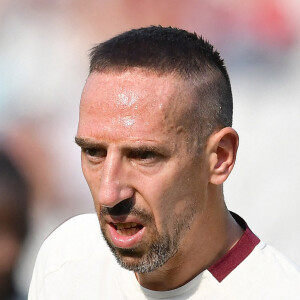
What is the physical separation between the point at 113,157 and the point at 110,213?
0.56 feet

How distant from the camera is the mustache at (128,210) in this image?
7.31 ft

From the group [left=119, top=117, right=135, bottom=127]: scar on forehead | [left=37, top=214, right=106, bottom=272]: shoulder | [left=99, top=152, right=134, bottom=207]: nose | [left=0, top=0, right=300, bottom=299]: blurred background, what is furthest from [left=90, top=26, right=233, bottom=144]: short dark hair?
[left=0, top=0, right=300, bottom=299]: blurred background

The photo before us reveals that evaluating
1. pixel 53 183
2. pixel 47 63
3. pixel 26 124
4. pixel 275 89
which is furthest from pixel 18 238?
pixel 275 89

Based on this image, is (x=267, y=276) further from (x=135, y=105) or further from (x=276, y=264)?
(x=135, y=105)

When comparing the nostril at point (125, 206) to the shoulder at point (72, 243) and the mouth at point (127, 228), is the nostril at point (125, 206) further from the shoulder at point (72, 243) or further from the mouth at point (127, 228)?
the shoulder at point (72, 243)

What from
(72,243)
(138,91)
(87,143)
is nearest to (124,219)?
(87,143)

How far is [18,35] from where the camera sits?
4.48 metres

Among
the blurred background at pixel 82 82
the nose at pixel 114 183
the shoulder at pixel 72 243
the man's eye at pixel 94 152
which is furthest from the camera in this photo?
the blurred background at pixel 82 82

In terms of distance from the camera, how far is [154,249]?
2.29 meters

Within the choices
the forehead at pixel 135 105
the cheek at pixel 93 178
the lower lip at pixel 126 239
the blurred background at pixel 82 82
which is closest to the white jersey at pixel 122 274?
the lower lip at pixel 126 239

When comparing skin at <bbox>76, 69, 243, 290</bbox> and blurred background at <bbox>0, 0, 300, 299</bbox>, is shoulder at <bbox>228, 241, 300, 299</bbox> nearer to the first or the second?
skin at <bbox>76, 69, 243, 290</bbox>

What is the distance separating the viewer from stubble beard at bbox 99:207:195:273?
2289 millimetres

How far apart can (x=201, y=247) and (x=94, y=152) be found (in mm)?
473

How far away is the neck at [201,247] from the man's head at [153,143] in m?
0.01
